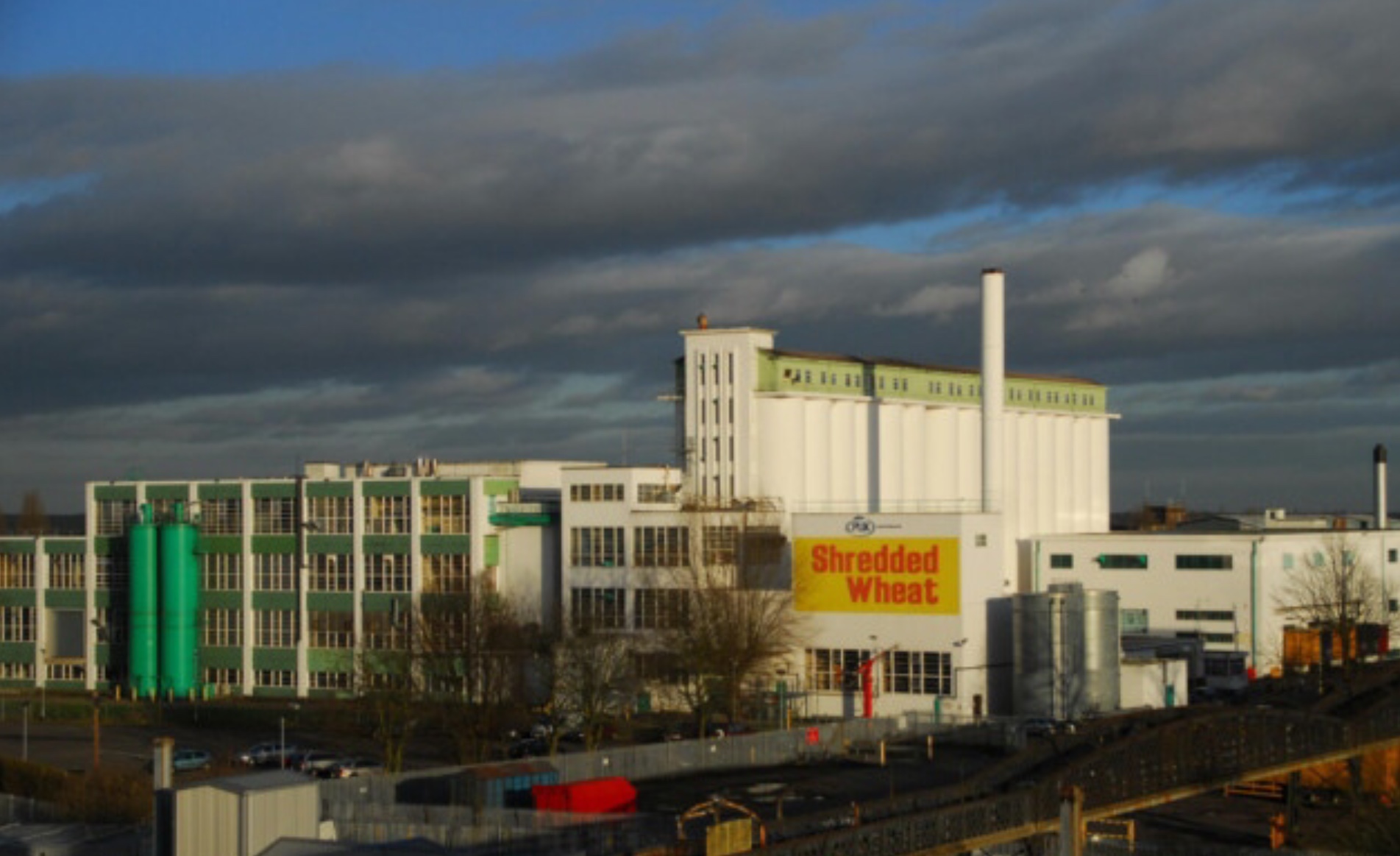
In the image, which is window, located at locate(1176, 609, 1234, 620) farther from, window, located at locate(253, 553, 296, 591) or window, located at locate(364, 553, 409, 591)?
window, located at locate(253, 553, 296, 591)

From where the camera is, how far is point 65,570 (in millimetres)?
91688

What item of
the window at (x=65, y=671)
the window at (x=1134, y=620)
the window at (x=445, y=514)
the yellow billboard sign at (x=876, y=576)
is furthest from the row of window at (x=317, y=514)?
the window at (x=1134, y=620)

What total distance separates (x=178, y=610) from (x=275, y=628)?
16.0 ft

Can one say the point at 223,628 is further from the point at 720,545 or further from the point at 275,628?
the point at 720,545

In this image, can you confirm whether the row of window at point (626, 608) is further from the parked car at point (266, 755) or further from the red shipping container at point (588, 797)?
the red shipping container at point (588, 797)

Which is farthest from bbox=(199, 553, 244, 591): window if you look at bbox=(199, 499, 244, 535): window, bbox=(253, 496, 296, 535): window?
bbox=(253, 496, 296, 535): window

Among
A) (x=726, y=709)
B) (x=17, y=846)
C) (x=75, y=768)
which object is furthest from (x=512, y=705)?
(x=17, y=846)

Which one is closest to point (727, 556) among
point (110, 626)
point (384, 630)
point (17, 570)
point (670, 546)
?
point (670, 546)

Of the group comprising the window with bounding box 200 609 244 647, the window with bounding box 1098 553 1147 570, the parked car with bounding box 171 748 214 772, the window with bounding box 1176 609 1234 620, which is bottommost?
the parked car with bounding box 171 748 214 772

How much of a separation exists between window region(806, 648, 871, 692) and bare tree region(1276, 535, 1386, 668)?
19.5 meters

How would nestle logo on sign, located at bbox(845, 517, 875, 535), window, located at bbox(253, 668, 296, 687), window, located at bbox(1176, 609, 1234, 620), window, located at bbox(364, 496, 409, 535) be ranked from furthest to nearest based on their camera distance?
window, located at bbox(253, 668, 296, 687)
window, located at bbox(364, 496, 409, 535)
window, located at bbox(1176, 609, 1234, 620)
nestle logo on sign, located at bbox(845, 517, 875, 535)

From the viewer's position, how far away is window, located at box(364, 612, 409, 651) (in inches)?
A: 3012

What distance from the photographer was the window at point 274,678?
85.6m

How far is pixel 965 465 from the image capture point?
93.8 m
